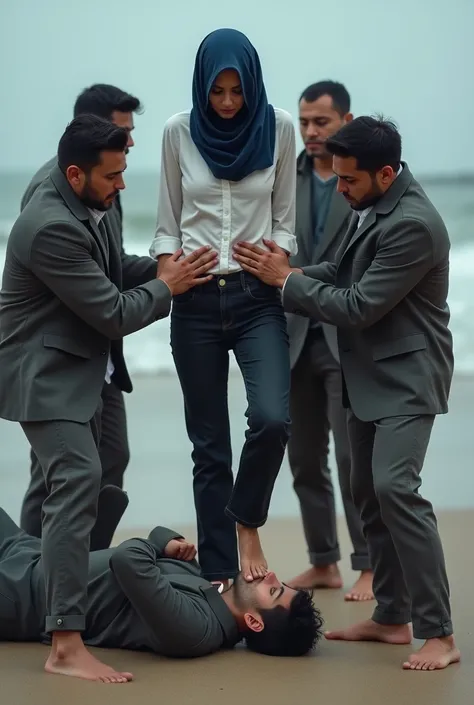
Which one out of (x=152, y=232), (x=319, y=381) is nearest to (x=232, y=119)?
(x=319, y=381)

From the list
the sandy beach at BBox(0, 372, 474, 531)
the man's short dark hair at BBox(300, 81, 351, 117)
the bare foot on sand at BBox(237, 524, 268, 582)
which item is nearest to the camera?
the bare foot on sand at BBox(237, 524, 268, 582)

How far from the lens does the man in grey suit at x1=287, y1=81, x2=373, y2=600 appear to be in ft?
14.4

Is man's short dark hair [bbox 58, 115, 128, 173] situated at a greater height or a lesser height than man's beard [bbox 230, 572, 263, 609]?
greater

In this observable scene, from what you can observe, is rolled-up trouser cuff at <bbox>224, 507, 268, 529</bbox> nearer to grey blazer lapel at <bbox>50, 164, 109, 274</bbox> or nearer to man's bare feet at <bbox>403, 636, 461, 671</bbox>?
man's bare feet at <bbox>403, 636, 461, 671</bbox>

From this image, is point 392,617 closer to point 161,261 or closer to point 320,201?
point 161,261

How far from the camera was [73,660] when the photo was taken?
10.9 ft

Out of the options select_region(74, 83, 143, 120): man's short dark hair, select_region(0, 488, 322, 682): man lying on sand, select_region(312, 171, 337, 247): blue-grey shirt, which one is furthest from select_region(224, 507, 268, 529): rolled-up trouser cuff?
select_region(74, 83, 143, 120): man's short dark hair

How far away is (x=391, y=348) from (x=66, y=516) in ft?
3.18

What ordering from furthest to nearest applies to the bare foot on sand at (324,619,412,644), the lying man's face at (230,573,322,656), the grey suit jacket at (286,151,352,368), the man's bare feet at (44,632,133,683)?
1. the grey suit jacket at (286,151,352,368)
2. the bare foot on sand at (324,619,412,644)
3. the lying man's face at (230,573,322,656)
4. the man's bare feet at (44,632,133,683)

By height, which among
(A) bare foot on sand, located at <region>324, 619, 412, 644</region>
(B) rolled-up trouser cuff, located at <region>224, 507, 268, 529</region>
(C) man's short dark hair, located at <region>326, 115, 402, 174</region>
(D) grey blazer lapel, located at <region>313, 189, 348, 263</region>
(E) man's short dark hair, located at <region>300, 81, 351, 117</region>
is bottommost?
(A) bare foot on sand, located at <region>324, 619, 412, 644</region>

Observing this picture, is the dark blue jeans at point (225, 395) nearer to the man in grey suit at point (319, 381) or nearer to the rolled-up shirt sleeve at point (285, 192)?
the rolled-up shirt sleeve at point (285, 192)

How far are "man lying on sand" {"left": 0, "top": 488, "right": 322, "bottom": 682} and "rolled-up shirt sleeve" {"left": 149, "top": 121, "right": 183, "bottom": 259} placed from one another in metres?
0.82

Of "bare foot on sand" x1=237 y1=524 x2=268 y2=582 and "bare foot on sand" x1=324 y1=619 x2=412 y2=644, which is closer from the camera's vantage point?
"bare foot on sand" x1=237 y1=524 x2=268 y2=582

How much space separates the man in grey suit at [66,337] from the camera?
334 cm
